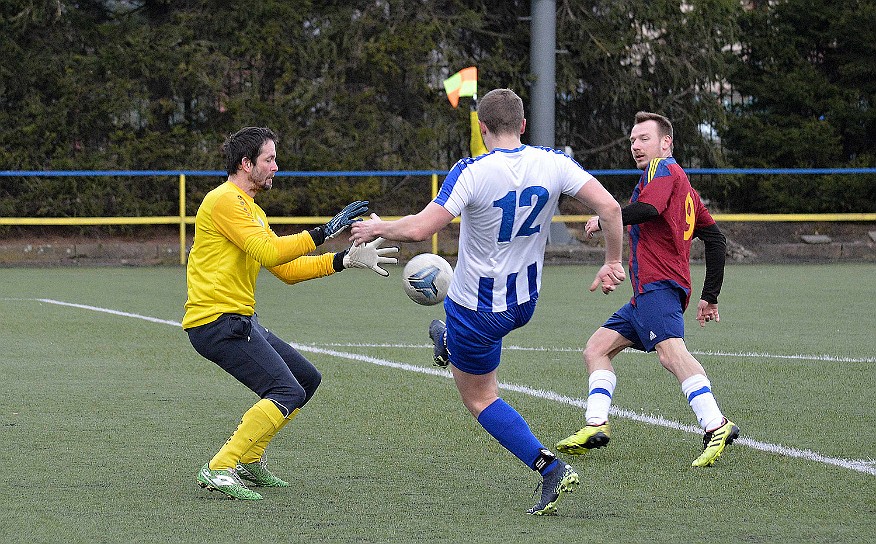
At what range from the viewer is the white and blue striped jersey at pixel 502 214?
204 inches

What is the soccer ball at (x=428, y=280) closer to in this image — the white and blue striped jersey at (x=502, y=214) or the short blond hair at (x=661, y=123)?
the white and blue striped jersey at (x=502, y=214)

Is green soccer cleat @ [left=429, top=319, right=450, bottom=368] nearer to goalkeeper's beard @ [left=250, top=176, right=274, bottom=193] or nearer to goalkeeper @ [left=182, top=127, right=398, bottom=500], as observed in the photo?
goalkeeper @ [left=182, top=127, right=398, bottom=500]

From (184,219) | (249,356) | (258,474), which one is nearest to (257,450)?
(258,474)

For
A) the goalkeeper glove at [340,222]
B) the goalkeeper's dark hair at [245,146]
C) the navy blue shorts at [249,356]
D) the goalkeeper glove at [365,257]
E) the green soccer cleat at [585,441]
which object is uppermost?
the goalkeeper's dark hair at [245,146]

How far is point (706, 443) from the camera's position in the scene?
6230 mm

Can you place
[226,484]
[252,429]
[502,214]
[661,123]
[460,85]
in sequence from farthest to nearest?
1. [460,85]
2. [661,123]
3. [252,429]
4. [226,484]
5. [502,214]

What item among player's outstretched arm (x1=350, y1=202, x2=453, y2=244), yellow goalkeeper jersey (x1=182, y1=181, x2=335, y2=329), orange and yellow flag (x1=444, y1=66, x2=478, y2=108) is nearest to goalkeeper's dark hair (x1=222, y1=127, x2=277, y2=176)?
yellow goalkeeper jersey (x1=182, y1=181, x2=335, y2=329)

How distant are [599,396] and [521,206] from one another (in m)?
1.77

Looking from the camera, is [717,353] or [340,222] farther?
[717,353]

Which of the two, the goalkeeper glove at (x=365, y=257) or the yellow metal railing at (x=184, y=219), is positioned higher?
the goalkeeper glove at (x=365, y=257)

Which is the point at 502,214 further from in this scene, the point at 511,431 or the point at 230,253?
the point at 230,253

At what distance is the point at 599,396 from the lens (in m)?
6.68

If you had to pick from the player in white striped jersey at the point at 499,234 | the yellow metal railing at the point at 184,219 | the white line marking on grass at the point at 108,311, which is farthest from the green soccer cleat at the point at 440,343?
the yellow metal railing at the point at 184,219

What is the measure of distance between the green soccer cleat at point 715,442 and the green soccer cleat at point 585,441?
446mm
